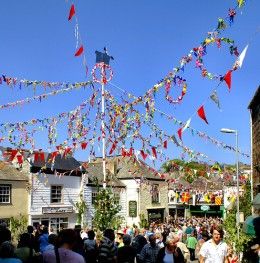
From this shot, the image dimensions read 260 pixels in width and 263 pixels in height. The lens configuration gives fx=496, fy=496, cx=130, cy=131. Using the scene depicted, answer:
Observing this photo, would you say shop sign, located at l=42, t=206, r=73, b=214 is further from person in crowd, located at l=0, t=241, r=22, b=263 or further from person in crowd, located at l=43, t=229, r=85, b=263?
person in crowd, located at l=43, t=229, r=85, b=263

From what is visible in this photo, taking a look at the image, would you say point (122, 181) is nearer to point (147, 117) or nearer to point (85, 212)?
point (85, 212)

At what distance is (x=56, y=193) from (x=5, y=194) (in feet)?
15.8

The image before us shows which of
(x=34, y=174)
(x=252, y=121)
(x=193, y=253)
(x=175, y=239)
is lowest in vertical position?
(x=193, y=253)

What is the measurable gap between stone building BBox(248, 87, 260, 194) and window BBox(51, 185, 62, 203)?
50.7 ft

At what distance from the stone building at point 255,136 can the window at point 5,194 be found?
15.5 m

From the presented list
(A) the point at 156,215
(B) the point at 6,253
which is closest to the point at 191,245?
(B) the point at 6,253

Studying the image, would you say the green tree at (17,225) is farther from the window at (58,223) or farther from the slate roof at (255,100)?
the slate roof at (255,100)

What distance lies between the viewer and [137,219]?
147 ft

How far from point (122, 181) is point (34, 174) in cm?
1260

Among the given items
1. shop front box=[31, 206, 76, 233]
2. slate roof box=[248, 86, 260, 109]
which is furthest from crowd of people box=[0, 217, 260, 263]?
shop front box=[31, 206, 76, 233]

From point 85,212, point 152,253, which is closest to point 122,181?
point 85,212


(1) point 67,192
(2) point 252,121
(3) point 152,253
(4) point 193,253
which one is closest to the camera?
(3) point 152,253

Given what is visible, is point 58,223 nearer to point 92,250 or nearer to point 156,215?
→ point 156,215

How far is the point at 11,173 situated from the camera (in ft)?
107
